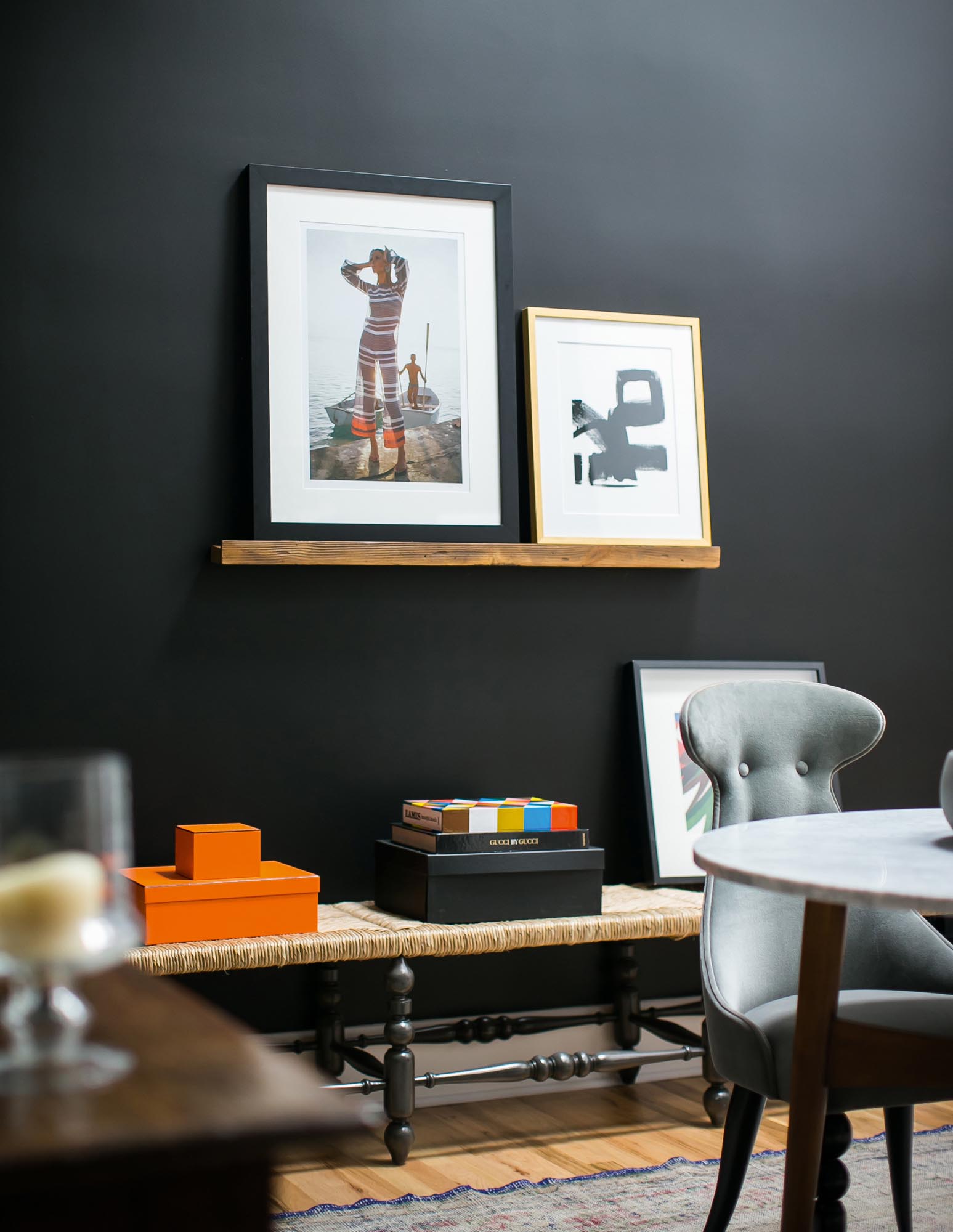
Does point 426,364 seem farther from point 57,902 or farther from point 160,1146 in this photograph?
point 160,1146

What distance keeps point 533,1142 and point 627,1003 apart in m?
0.48

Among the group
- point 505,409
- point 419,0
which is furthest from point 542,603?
point 419,0

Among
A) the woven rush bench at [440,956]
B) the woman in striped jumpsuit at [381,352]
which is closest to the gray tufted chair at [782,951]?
the woven rush bench at [440,956]

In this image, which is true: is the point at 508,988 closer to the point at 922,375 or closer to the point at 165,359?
the point at 165,359

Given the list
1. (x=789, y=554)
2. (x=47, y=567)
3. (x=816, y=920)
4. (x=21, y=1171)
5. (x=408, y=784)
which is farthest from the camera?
(x=789, y=554)

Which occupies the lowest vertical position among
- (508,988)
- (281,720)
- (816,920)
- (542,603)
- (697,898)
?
(508,988)

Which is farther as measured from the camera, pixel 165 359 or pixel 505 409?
pixel 505 409

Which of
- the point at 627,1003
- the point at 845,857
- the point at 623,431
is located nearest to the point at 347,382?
the point at 623,431

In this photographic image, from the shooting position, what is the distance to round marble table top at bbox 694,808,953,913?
1273 mm

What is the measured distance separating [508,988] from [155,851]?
93cm

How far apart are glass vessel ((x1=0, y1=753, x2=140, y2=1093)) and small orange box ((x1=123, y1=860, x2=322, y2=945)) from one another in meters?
1.65

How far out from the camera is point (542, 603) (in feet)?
10.3

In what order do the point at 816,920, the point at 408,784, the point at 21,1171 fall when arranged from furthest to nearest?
the point at 408,784
the point at 816,920
the point at 21,1171

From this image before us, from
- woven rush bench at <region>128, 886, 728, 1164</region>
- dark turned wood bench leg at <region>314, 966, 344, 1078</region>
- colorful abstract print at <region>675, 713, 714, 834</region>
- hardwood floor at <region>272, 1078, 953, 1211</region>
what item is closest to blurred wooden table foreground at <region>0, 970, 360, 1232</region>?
woven rush bench at <region>128, 886, 728, 1164</region>
